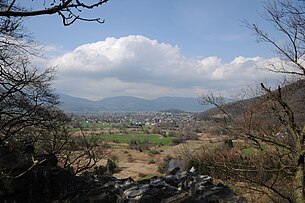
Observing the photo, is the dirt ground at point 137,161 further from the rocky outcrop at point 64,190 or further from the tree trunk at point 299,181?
the tree trunk at point 299,181

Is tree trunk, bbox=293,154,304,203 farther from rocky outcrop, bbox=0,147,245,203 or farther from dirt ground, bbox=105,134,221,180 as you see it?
dirt ground, bbox=105,134,221,180

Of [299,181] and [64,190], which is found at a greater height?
[299,181]

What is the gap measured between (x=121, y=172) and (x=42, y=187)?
27745mm

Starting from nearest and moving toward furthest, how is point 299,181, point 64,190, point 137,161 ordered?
point 299,181 → point 64,190 → point 137,161

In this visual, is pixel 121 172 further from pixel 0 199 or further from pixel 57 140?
pixel 0 199

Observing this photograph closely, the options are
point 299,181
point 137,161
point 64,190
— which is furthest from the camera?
point 137,161

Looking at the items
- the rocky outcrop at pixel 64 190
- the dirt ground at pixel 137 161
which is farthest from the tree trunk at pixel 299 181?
the dirt ground at pixel 137 161

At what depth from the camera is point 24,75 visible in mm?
8906

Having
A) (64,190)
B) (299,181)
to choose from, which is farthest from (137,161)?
(299,181)

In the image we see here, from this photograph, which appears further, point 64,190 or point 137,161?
point 137,161

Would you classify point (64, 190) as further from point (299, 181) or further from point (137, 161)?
point (137, 161)

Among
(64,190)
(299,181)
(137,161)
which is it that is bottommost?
(137,161)

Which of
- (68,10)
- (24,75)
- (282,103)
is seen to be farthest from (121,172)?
(68,10)

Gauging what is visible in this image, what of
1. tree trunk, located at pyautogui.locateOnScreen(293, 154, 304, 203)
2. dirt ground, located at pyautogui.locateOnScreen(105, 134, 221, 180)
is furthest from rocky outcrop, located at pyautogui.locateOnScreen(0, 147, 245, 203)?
dirt ground, located at pyautogui.locateOnScreen(105, 134, 221, 180)
